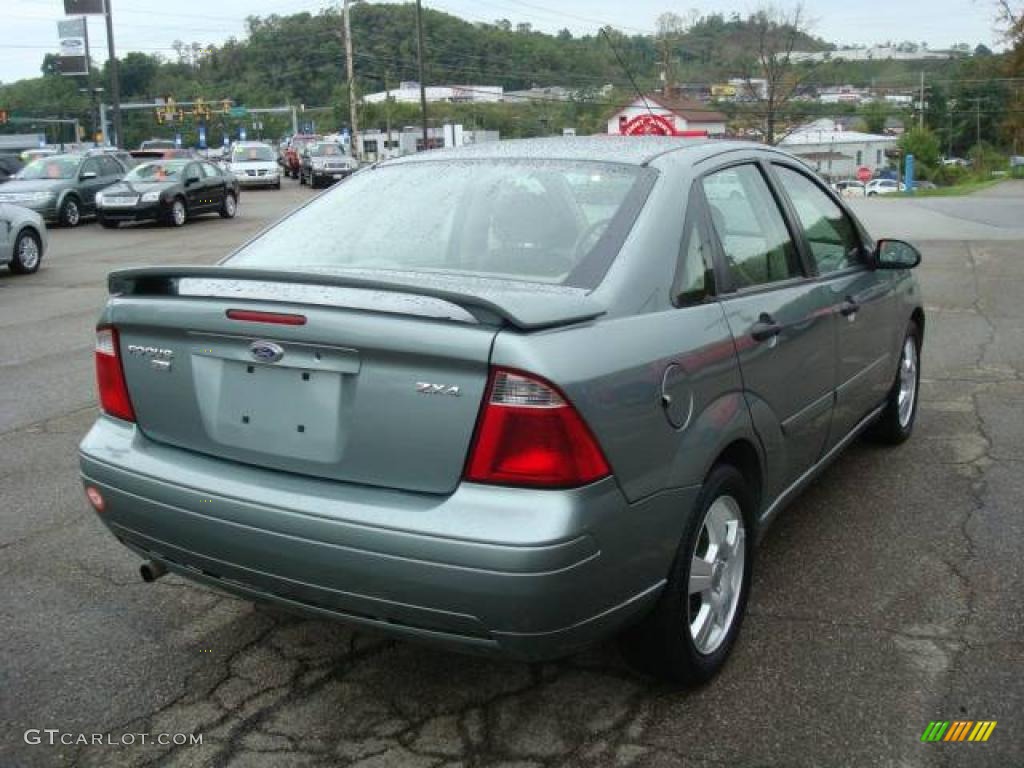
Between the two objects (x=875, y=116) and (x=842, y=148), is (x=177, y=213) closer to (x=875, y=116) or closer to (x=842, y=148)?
(x=842, y=148)

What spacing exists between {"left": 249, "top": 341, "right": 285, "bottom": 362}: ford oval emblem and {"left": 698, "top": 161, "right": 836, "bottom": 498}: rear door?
1.43 metres

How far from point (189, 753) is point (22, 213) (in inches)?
549

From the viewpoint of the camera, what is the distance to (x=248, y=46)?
95.7m

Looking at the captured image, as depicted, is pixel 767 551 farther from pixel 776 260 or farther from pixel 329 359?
pixel 329 359

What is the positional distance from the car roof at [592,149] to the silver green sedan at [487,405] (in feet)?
0.08

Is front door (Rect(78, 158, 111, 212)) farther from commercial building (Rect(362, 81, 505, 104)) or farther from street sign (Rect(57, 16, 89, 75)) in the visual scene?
commercial building (Rect(362, 81, 505, 104))

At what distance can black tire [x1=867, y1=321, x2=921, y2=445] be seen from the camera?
5.38 metres

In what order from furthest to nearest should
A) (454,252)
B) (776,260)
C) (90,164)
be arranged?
1. (90,164)
2. (776,260)
3. (454,252)

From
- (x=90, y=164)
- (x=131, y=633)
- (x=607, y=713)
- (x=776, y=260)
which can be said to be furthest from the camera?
(x=90, y=164)

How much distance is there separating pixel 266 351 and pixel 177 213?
21.4m

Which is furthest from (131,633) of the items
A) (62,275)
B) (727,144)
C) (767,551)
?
(62,275)

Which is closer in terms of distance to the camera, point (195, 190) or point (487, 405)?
point (487, 405)

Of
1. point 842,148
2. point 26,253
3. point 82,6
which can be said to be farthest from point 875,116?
point 26,253

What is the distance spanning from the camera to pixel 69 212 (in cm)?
2309
